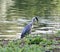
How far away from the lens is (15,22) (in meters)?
14.5

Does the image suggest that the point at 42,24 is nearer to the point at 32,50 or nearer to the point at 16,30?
the point at 16,30

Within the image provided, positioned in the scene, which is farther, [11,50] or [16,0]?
[16,0]

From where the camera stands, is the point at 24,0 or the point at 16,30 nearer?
the point at 16,30

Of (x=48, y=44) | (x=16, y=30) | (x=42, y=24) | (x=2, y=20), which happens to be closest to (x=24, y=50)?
(x=48, y=44)

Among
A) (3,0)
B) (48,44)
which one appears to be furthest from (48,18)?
(3,0)

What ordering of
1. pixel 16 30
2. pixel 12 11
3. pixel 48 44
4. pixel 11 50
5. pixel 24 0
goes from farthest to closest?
pixel 24 0
pixel 12 11
pixel 16 30
pixel 48 44
pixel 11 50

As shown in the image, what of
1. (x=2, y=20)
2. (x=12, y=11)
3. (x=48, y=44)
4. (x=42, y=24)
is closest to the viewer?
(x=48, y=44)

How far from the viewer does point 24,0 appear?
2538cm

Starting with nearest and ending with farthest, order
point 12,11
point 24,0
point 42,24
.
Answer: point 42,24 < point 12,11 < point 24,0

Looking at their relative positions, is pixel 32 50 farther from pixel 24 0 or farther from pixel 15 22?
pixel 24 0

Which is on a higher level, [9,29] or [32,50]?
[32,50]

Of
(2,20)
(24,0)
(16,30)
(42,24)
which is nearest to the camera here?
(16,30)

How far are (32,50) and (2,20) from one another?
9752 millimetres

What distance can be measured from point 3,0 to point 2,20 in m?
11.6
